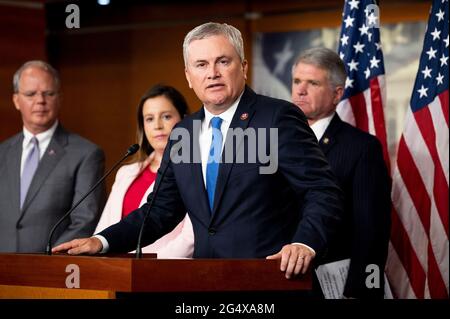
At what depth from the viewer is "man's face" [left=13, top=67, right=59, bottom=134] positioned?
16.2 feet

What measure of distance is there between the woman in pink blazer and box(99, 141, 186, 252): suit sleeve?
3.18 ft

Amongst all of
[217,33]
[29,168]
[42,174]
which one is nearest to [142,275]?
[217,33]

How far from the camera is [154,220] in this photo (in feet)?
10.7

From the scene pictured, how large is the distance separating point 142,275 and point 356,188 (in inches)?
78.4

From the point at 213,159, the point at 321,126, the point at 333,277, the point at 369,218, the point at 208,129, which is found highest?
the point at 321,126

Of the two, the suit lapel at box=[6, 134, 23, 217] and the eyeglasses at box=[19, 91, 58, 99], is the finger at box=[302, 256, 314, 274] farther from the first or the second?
the eyeglasses at box=[19, 91, 58, 99]

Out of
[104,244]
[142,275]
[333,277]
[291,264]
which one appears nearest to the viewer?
[142,275]

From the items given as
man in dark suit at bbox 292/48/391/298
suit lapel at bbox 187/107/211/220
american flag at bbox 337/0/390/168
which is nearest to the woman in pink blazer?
man in dark suit at bbox 292/48/391/298

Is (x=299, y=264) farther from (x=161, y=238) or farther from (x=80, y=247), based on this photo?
(x=161, y=238)

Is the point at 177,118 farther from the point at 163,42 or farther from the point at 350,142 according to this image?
the point at 163,42

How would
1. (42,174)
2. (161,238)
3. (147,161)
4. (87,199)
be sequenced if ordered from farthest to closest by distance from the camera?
(42,174)
(87,199)
(147,161)
(161,238)

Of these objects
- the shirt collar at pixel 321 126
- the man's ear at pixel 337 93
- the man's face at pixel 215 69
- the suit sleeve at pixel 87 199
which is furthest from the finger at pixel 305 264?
the suit sleeve at pixel 87 199

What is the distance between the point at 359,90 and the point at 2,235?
2079 millimetres

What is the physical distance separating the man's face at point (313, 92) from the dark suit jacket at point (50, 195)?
3.74 feet
